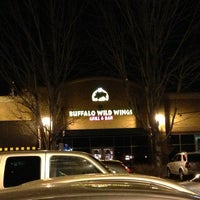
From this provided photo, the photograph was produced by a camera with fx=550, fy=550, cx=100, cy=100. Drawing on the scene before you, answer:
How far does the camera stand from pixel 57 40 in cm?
2555

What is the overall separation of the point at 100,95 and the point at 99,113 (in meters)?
1.30

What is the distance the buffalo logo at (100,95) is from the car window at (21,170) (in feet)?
98.1

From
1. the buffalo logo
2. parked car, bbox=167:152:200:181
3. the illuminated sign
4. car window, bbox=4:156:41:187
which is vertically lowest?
car window, bbox=4:156:41:187

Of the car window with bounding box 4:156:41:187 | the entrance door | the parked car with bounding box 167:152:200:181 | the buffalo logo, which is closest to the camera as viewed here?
the car window with bounding box 4:156:41:187

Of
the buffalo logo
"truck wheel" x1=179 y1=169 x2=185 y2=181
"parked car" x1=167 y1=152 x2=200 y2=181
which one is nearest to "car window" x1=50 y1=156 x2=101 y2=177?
Answer: "parked car" x1=167 y1=152 x2=200 y2=181

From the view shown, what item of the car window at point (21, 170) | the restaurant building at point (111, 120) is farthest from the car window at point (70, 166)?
the restaurant building at point (111, 120)

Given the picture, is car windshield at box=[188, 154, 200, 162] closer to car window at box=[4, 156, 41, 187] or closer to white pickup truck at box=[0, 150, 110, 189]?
white pickup truck at box=[0, 150, 110, 189]

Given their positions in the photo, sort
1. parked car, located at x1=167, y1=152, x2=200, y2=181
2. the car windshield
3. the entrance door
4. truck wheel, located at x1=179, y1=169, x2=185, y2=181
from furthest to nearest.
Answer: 1. the entrance door
2. truck wheel, located at x1=179, y1=169, x2=185, y2=181
3. the car windshield
4. parked car, located at x1=167, y1=152, x2=200, y2=181

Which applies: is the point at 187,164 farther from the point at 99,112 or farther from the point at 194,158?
the point at 99,112

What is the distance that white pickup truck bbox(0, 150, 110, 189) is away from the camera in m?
8.31

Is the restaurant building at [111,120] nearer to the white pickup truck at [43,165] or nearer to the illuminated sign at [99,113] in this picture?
the illuminated sign at [99,113]

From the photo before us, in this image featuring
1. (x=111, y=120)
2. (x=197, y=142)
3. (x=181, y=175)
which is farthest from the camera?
(x=197, y=142)

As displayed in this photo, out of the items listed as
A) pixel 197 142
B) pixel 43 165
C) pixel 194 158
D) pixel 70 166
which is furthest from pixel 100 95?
pixel 43 165

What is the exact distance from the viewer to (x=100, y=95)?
38438mm
